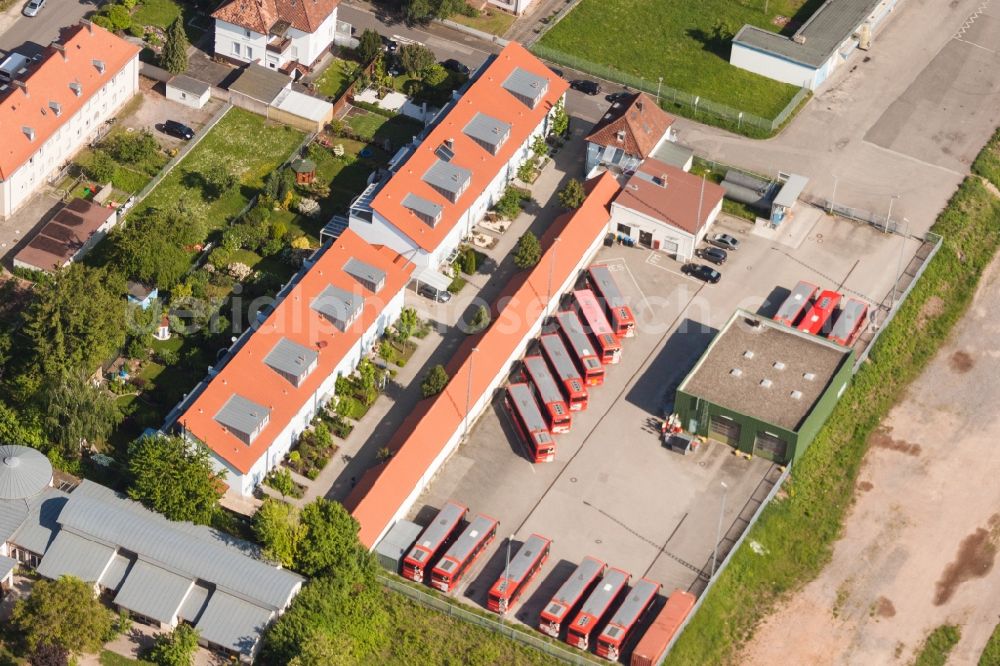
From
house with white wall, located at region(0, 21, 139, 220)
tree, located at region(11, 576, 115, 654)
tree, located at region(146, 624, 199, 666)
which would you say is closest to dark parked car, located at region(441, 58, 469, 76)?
house with white wall, located at region(0, 21, 139, 220)

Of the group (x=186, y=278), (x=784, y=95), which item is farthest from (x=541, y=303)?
(x=784, y=95)

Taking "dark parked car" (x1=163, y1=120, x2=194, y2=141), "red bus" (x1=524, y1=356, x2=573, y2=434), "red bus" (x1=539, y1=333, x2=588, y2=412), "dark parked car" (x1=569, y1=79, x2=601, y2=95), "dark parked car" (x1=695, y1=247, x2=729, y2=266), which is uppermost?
"dark parked car" (x1=569, y1=79, x2=601, y2=95)

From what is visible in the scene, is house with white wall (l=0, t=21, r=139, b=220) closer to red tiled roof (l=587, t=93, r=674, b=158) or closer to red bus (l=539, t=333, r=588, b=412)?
red tiled roof (l=587, t=93, r=674, b=158)

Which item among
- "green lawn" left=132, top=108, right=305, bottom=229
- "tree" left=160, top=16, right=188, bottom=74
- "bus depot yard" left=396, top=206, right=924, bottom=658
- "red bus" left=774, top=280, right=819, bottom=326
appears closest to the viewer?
"bus depot yard" left=396, top=206, right=924, bottom=658


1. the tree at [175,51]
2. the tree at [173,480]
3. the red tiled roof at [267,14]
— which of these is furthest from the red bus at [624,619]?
the tree at [175,51]

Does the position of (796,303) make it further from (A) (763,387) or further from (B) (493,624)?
(B) (493,624)

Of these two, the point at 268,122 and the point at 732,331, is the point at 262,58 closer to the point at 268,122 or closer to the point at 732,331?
the point at 268,122

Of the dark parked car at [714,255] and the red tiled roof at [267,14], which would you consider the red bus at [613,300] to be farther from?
the red tiled roof at [267,14]

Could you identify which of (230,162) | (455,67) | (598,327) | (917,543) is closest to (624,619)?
(917,543)
